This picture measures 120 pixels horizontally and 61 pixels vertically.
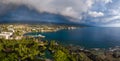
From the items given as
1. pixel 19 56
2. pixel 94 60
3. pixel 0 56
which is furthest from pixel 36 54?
pixel 94 60

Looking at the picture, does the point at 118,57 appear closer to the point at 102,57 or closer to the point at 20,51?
the point at 102,57

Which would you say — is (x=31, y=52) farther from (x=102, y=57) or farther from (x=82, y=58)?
(x=102, y=57)

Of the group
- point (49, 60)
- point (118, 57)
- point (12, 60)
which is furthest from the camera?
point (118, 57)

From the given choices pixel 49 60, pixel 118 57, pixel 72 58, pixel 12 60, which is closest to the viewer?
pixel 12 60

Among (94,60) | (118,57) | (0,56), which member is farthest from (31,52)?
(118,57)

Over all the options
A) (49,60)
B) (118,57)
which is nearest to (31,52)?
(49,60)

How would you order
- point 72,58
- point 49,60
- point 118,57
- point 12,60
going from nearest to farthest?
point 12,60
point 72,58
point 49,60
point 118,57

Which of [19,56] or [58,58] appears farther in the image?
[19,56]

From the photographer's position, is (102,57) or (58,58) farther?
(102,57)
